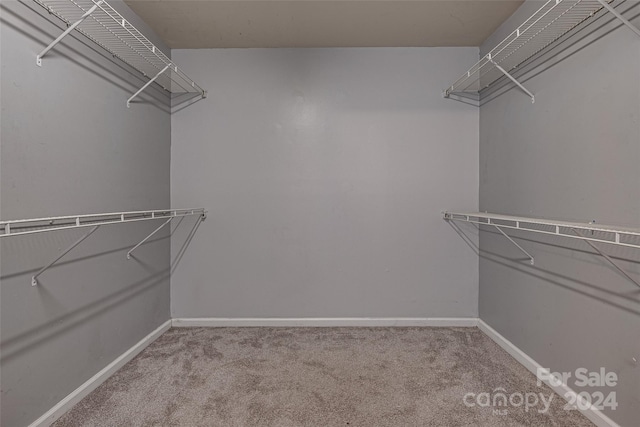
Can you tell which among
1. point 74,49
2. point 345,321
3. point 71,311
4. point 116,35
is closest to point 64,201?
point 71,311

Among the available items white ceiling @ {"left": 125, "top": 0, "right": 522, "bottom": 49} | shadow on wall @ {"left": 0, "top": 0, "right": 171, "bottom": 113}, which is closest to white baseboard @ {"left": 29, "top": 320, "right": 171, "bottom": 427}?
shadow on wall @ {"left": 0, "top": 0, "right": 171, "bottom": 113}

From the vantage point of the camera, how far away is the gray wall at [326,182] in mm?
2242

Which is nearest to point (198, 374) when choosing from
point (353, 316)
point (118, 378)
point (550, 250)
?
point (118, 378)

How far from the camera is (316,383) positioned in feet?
5.13

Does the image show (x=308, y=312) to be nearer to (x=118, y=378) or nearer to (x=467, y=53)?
(x=118, y=378)

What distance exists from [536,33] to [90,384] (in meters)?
2.80

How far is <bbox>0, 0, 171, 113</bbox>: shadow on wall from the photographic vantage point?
3.68ft

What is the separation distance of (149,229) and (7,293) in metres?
0.90

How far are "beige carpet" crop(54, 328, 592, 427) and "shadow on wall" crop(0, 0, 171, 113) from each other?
156cm

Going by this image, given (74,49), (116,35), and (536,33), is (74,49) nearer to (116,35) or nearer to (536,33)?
(116,35)

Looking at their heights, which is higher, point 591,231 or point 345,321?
point 591,231

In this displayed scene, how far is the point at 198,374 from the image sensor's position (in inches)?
64.7

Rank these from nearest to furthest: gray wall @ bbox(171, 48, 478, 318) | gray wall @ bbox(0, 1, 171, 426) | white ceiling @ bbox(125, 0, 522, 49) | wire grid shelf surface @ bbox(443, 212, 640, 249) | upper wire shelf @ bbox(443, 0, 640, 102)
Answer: wire grid shelf surface @ bbox(443, 212, 640, 249), gray wall @ bbox(0, 1, 171, 426), upper wire shelf @ bbox(443, 0, 640, 102), white ceiling @ bbox(125, 0, 522, 49), gray wall @ bbox(171, 48, 478, 318)

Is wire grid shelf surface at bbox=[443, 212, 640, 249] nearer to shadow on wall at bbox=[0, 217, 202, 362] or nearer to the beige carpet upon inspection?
the beige carpet
